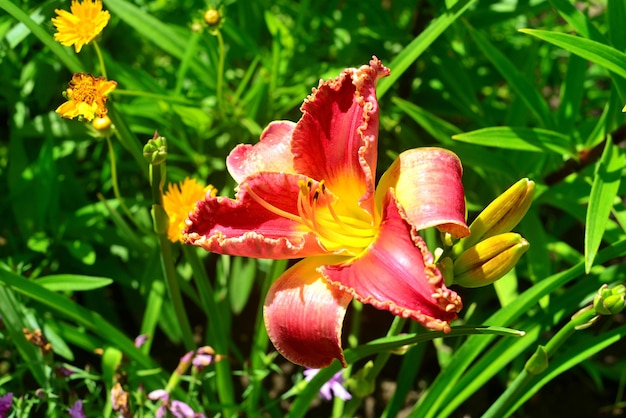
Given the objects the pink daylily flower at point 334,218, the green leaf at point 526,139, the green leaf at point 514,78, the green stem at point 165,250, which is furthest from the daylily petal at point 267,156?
the green leaf at point 514,78

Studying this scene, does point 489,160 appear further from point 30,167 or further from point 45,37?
point 30,167

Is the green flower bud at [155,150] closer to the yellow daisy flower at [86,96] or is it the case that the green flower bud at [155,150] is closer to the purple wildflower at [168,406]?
the yellow daisy flower at [86,96]

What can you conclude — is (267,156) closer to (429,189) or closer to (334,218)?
(334,218)

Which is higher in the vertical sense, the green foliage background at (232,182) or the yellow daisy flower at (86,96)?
the yellow daisy flower at (86,96)

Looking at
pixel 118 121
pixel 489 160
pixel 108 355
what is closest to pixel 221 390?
pixel 108 355

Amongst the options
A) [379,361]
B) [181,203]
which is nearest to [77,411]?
[181,203]

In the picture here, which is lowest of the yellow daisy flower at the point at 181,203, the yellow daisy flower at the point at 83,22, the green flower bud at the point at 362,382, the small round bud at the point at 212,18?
the green flower bud at the point at 362,382
